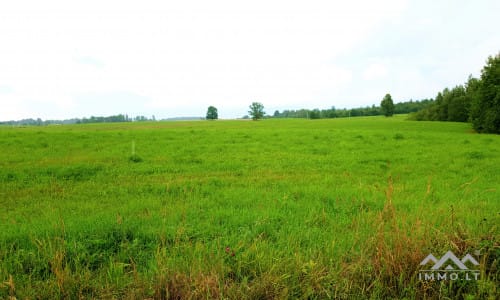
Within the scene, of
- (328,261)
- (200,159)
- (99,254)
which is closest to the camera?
(328,261)

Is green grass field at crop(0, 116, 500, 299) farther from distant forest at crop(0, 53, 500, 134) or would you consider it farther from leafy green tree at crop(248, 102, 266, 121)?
leafy green tree at crop(248, 102, 266, 121)

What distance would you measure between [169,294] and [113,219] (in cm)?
254

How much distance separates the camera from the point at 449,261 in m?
3.06

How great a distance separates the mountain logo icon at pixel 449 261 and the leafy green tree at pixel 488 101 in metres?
42.4

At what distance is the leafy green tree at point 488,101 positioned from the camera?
32.7m

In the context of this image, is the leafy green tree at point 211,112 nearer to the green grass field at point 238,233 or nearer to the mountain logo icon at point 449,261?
the green grass field at point 238,233

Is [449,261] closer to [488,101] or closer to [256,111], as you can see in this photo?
[488,101]

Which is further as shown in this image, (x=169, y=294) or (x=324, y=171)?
(x=324, y=171)

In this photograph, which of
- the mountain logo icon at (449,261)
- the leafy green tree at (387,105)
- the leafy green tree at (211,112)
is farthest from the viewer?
the leafy green tree at (211,112)

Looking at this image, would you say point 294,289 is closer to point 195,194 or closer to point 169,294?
point 169,294

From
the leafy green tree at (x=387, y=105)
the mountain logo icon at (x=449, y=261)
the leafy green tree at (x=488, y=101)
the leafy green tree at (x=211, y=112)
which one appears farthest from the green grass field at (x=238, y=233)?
the leafy green tree at (x=211, y=112)

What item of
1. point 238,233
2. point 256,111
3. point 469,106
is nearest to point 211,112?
point 256,111

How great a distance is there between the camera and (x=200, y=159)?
11.4 metres

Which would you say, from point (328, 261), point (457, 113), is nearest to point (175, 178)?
point (328, 261)
